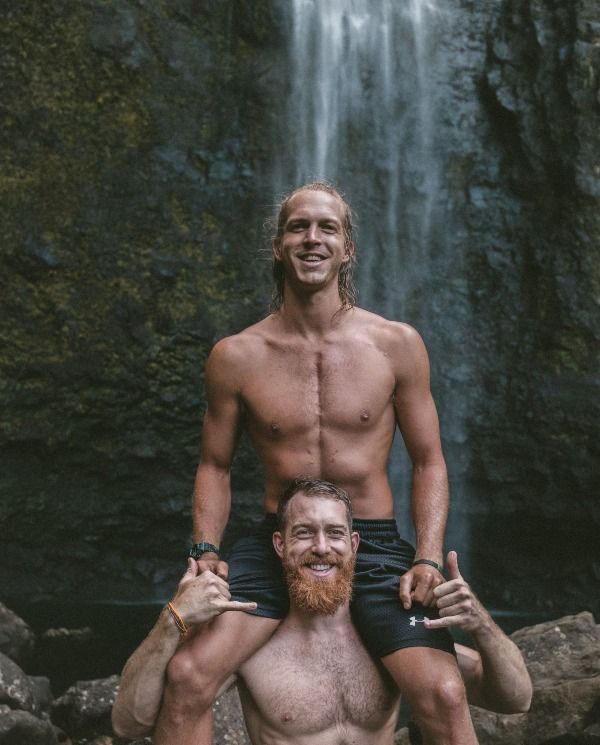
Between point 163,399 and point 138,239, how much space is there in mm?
1646

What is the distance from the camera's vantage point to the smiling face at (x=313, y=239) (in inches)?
166

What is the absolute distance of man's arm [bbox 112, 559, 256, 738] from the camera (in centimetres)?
364

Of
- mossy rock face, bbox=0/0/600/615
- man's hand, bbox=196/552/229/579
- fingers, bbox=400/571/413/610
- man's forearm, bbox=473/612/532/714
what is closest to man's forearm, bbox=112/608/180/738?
man's hand, bbox=196/552/229/579

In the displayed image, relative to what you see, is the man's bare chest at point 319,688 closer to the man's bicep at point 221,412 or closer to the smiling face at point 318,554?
the smiling face at point 318,554

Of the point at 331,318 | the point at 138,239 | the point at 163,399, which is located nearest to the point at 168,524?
the point at 163,399

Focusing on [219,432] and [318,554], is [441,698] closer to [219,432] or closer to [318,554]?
[318,554]

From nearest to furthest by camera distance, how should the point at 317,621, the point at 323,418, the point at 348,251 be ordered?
the point at 317,621 → the point at 323,418 → the point at 348,251

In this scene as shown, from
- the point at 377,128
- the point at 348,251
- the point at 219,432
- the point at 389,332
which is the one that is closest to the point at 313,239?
the point at 348,251

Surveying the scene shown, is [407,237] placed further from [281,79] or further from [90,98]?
[90,98]

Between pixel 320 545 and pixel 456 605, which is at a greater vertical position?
pixel 320 545

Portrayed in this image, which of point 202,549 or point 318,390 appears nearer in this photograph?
point 202,549

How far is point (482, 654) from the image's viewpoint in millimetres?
3826

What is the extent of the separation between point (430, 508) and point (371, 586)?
42 centimetres

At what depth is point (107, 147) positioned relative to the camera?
1069cm
